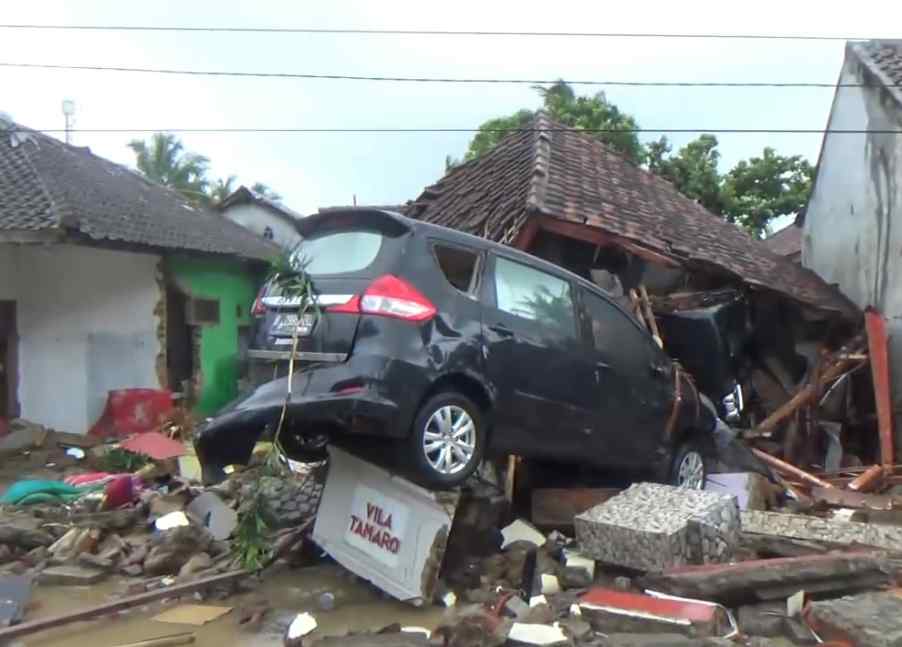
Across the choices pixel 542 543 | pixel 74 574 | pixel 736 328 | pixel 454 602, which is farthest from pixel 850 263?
pixel 74 574

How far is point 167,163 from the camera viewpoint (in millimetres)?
30281

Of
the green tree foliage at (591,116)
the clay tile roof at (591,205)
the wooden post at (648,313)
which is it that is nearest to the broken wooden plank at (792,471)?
the wooden post at (648,313)

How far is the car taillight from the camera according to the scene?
17.6ft

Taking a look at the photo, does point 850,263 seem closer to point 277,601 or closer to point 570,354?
point 570,354

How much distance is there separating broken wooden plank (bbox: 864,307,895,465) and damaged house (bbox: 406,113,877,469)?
0.45 m

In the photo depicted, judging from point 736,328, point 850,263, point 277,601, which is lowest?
point 277,601

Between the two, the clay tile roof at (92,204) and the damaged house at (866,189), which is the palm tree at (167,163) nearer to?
the clay tile roof at (92,204)

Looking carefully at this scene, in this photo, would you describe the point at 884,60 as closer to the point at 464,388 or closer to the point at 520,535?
the point at 520,535

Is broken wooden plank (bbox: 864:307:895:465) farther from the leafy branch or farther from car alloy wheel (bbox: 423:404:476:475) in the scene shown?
the leafy branch

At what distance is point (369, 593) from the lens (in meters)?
5.79

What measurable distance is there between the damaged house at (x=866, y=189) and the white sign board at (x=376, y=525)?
880cm

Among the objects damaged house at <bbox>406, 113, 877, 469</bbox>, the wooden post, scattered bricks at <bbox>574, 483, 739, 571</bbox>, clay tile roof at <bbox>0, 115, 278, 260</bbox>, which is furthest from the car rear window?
clay tile roof at <bbox>0, 115, 278, 260</bbox>

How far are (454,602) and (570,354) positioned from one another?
1.93 metres

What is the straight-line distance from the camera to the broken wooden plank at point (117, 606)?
4945 millimetres
